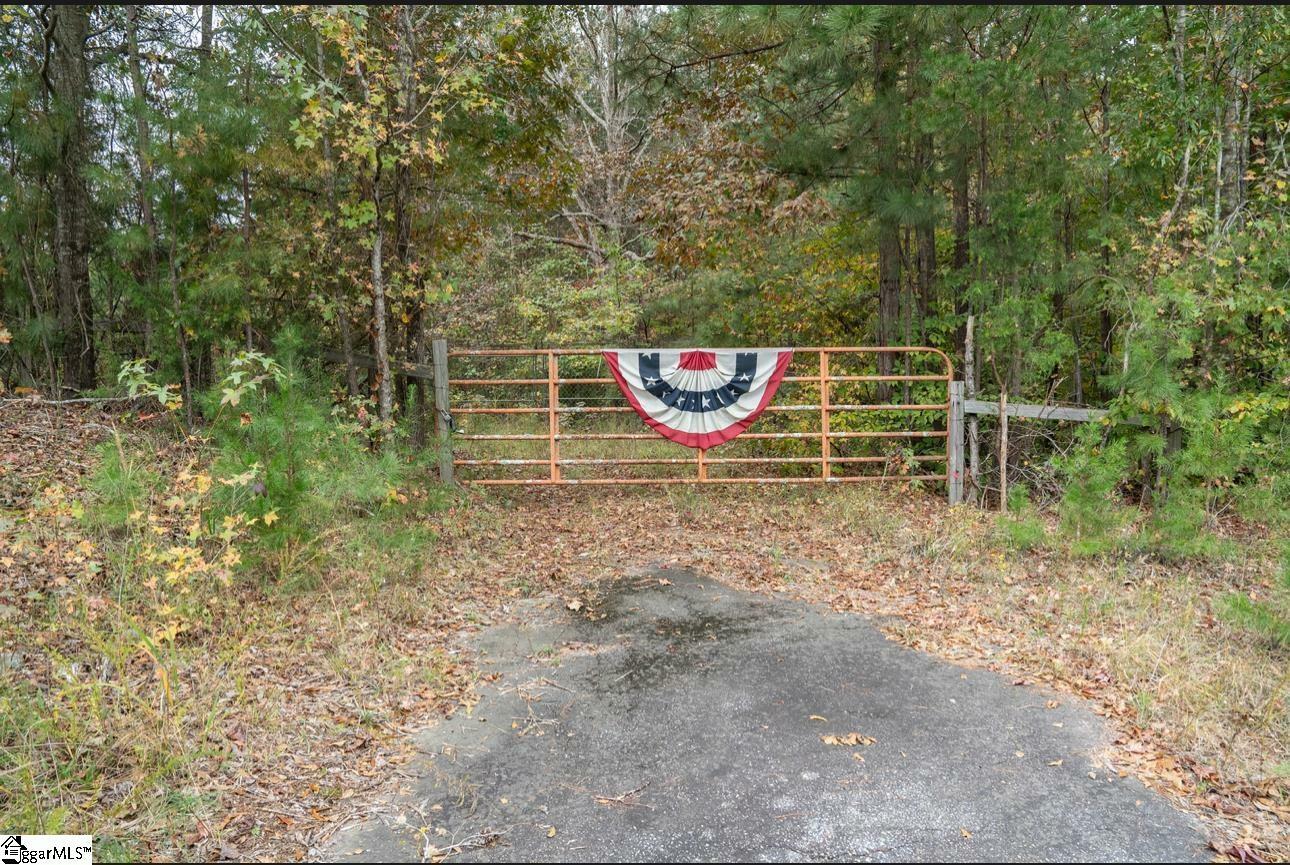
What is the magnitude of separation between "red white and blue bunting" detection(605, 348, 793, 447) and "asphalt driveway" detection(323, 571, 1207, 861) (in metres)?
3.70

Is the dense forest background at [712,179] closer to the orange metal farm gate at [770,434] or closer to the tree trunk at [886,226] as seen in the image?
the tree trunk at [886,226]

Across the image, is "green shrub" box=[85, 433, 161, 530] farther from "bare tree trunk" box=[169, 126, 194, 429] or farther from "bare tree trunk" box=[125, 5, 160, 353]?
"bare tree trunk" box=[125, 5, 160, 353]

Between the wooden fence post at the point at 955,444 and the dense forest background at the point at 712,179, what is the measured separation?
0.74 meters

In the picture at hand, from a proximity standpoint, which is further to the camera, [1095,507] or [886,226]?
[886,226]

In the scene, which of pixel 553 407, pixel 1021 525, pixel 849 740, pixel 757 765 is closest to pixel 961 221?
pixel 1021 525

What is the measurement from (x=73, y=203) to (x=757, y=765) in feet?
27.1

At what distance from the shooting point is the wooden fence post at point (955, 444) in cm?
830

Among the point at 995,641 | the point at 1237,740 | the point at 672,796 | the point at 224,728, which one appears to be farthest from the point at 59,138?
the point at 1237,740

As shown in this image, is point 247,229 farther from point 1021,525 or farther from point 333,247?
point 1021,525

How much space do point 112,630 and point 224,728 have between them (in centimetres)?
105

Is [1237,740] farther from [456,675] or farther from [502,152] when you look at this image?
[502,152]

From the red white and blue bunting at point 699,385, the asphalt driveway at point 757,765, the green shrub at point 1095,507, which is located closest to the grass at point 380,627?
the green shrub at point 1095,507

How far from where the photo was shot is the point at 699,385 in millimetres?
8383

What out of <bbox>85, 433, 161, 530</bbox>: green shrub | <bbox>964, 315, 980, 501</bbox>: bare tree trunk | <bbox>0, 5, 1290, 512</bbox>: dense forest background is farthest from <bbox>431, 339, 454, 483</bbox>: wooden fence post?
<bbox>964, 315, 980, 501</bbox>: bare tree trunk
